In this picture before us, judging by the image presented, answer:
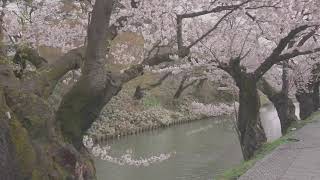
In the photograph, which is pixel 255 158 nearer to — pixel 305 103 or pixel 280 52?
pixel 280 52

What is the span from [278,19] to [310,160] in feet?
13.9

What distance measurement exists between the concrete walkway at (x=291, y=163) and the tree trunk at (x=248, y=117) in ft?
4.19

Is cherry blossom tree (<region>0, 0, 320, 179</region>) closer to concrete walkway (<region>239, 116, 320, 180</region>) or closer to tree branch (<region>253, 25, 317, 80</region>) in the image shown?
tree branch (<region>253, 25, 317, 80</region>)

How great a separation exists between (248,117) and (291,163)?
418cm

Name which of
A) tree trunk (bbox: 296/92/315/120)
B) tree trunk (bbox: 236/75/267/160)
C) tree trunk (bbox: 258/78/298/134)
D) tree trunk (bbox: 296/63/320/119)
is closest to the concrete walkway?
tree trunk (bbox: 236/75/267/160)

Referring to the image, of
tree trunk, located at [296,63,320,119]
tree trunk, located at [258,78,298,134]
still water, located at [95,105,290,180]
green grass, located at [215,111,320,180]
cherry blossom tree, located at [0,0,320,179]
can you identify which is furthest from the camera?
tree trunk, located at [296,63,320,119]

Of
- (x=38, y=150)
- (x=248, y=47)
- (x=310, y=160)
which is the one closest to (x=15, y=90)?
(x=38, y=150)

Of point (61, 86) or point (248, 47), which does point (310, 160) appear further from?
point (61, 86)

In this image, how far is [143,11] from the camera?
10.1 meters

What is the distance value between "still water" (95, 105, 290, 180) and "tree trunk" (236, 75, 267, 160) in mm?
1999

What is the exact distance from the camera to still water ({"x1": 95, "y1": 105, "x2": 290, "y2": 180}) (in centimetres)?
1552

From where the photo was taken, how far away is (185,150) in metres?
20.5

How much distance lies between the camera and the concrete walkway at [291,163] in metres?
8.05

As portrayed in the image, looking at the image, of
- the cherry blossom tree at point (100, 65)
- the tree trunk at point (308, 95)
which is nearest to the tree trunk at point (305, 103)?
the tree trunk at point (308, 95)
